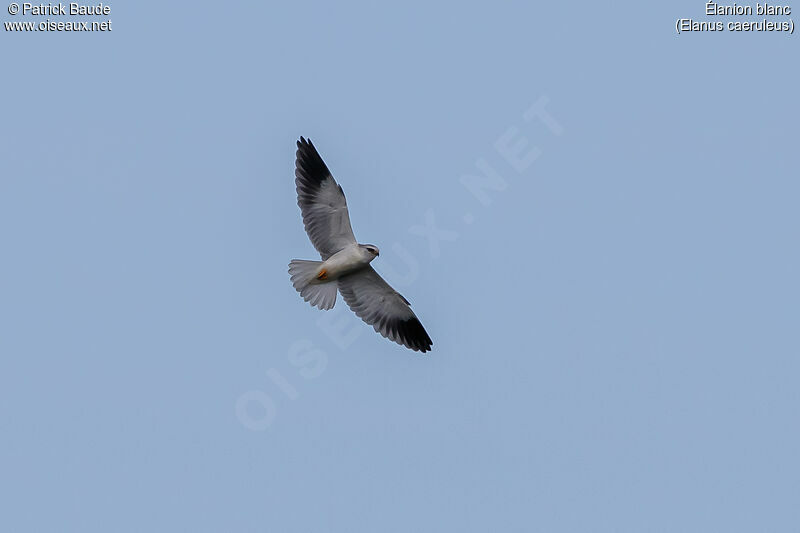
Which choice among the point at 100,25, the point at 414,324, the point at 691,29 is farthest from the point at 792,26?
the point at 100,25

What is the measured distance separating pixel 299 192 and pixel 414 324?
8.23 feet

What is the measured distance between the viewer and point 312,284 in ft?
56.0

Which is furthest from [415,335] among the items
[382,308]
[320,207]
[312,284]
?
[320,207]

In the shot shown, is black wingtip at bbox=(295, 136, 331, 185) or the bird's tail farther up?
black wingtip at bbox=(295, 136, 331, 185)

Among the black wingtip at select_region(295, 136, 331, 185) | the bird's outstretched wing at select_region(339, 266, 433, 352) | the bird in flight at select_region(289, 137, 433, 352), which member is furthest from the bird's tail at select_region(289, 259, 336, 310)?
the black wingtip at select_region(295, 136, 331, 185)

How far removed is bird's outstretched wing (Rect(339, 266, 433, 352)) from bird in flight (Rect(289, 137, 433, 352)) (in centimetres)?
1

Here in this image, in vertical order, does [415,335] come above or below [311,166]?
below

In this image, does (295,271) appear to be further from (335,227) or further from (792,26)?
(792,26)

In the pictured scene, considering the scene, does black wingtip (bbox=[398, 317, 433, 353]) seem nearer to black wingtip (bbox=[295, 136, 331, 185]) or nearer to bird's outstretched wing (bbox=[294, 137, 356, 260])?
bird's outstretched wing (bbox=[294, 137, 356, 260])

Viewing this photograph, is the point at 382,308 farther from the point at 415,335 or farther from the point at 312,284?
the point at 312,284

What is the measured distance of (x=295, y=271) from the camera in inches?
667

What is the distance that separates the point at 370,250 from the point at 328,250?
656 mm

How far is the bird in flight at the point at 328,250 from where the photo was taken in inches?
663

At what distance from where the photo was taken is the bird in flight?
55.2 ft
